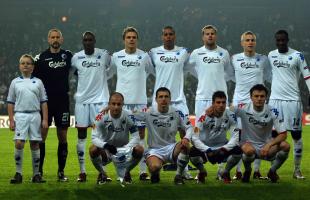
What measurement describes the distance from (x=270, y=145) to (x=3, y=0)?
78.1 feet

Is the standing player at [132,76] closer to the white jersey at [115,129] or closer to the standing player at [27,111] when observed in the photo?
the white jersey at [115,129]

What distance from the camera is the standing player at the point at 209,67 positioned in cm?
781

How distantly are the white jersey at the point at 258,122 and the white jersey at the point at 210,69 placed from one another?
64 centimetres

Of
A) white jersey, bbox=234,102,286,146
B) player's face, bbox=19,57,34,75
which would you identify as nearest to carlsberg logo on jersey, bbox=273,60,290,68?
white jersey, bbox=234,102,286,146

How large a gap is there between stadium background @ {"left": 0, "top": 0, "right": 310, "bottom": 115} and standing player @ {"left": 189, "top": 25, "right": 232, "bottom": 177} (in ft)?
60.1

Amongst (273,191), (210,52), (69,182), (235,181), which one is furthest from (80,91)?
(273,191)

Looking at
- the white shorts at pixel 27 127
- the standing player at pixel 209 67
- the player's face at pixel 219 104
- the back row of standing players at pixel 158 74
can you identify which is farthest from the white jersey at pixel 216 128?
the white shorts at pixel 27 127

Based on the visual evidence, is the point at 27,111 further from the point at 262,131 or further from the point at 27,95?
the point at 262,131

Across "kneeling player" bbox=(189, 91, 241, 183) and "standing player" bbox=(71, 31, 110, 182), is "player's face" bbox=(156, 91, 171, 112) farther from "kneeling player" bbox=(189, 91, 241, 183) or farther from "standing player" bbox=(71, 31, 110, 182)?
"standing player" bbox=(71, 31, 110, 182)

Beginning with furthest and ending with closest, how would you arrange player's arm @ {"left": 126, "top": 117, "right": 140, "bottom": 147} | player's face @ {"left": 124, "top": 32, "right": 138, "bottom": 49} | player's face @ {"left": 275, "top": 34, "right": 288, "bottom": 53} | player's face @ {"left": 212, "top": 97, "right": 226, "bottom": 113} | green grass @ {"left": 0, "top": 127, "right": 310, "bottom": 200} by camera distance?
player's face @ {"left": 275, "top": 34, "right": 288, "bottom": 53}, player's face @ {"left": 124, "top": 32, "right": 138, "bottom": 49}, player's face @ {"left": 212, "top": 97, "right": 226, "bottom": 113}, player's arm @ {"left": 126, "top": 117, "right": 140, "bottom": 147}, green grass @ {"left": 0, "top": 127, "right": 310, "bottom": 200}

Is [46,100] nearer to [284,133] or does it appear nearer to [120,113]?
[120,113]

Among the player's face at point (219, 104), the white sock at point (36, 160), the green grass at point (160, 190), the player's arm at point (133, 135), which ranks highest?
the player's face at point (219, 104)

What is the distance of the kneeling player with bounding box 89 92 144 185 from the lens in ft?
22.4

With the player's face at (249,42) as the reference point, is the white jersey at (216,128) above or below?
below
